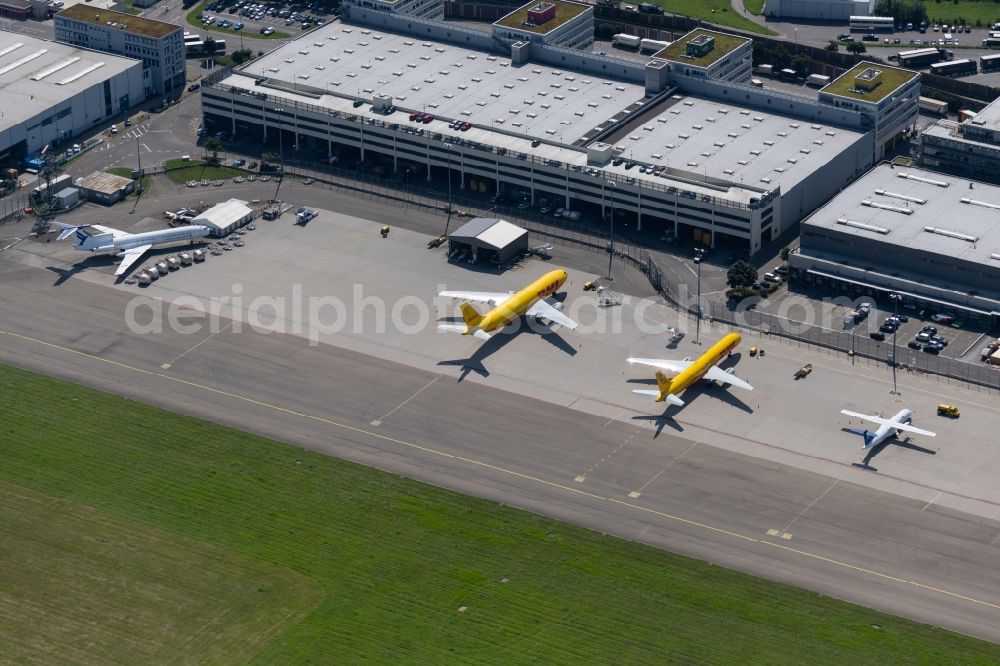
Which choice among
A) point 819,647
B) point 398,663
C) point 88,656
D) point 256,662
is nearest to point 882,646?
point 819,647

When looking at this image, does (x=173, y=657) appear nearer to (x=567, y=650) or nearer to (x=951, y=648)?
(x=567, y=650)

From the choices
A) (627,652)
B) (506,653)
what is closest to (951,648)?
(627,652)

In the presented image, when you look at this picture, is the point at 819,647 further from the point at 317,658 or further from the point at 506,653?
the point at 317,658

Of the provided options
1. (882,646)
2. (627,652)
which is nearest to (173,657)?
(627,652)

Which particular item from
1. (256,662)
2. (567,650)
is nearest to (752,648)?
(567,650)

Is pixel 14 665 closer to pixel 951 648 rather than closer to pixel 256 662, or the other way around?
pixel 256 662

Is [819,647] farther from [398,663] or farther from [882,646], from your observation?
[398,663]
